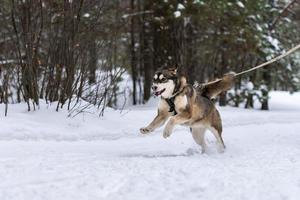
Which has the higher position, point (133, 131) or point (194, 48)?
point (194, 48)

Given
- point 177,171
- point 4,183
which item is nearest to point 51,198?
point 4,183

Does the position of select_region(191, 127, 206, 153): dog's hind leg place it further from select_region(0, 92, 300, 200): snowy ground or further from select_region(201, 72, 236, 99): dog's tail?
select_region(201, 72, 236, 99): dog's tail

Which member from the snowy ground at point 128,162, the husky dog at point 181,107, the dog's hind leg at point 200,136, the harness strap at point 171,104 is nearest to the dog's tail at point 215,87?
the husky dog at point 181,107

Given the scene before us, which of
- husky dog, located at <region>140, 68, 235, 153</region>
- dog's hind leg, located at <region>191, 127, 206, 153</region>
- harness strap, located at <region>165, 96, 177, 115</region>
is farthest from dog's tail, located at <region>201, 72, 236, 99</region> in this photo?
harness strap, located at <region>165, 96, 177, 115</region>

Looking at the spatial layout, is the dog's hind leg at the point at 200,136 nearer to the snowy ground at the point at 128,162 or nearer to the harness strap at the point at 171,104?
the snowy ground at the point at 128,162

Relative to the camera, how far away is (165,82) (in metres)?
6.81

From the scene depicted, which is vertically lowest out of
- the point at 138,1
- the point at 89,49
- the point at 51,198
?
the point at 51,198

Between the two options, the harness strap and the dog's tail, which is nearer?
the harness strap

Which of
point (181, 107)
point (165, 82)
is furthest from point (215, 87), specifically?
point (165, 82)

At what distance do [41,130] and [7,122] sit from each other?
1.84 feet

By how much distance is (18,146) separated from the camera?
7156 millimetres

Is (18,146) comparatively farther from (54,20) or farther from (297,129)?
(297,129)

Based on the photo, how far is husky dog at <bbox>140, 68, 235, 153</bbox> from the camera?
6785mm

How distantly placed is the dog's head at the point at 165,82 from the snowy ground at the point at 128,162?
A: 2.88 ft
